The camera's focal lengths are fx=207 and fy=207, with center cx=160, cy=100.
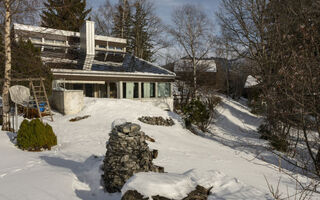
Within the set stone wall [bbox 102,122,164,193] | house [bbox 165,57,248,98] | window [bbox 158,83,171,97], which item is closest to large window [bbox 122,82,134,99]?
window [bbox 158,83,171,97]

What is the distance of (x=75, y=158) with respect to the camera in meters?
6.57

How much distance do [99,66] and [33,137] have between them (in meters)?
10.9

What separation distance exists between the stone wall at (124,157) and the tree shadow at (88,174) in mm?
161

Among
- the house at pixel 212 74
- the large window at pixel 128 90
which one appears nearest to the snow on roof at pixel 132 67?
the large window at pixel 128 90

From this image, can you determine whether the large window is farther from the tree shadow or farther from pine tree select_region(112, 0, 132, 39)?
pine tree select_region(112, 0, 132, 39)

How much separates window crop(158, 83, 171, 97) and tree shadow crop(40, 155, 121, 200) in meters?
13.2

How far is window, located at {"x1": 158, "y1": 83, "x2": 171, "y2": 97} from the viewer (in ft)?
62.8

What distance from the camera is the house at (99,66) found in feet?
53.2

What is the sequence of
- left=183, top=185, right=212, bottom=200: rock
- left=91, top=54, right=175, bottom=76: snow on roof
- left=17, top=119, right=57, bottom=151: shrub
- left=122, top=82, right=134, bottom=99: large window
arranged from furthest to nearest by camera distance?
left=91, top=54, right=175, bottom=76: snow on roof, left=122, top=82, right=134, bottom=99: large window, left=17, top=119, right=57, bottom=151: shrub, left=183, top=185, right=212, bottom=200: rock

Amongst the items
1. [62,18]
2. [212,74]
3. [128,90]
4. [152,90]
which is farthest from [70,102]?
[212,74]

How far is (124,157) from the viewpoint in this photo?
180 inches

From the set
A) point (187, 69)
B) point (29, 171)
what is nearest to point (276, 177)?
point (29, 171)

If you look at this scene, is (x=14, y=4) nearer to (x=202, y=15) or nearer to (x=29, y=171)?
(x=29, y=171)

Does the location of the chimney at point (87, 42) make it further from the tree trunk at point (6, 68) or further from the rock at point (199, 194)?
the rock at point (199, 194)
